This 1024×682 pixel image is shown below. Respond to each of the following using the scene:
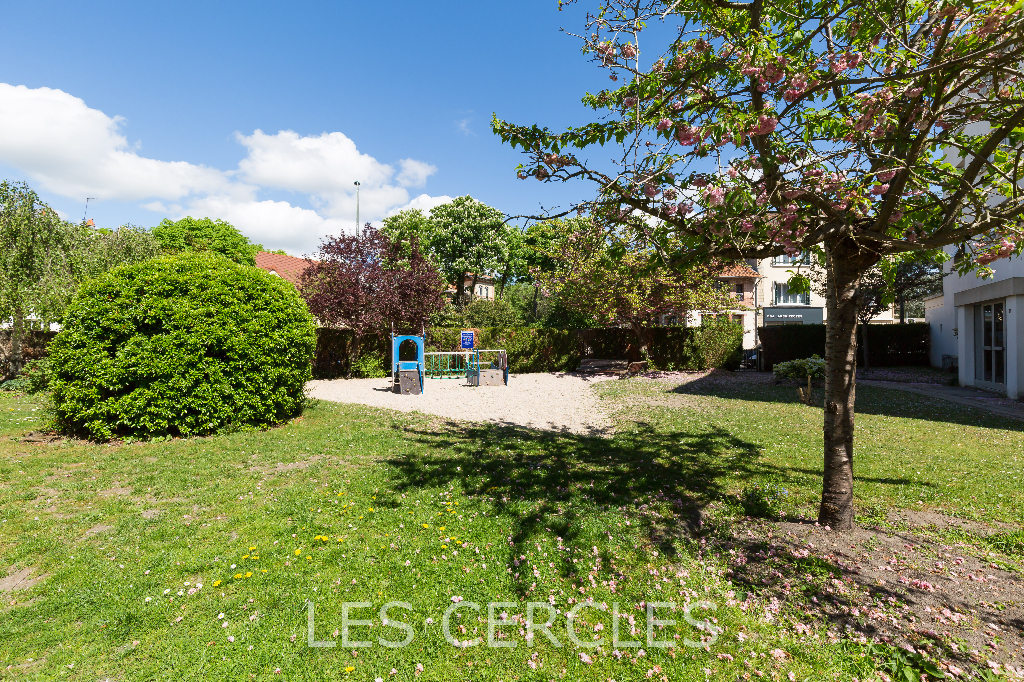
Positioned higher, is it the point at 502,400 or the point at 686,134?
the point at 686,134

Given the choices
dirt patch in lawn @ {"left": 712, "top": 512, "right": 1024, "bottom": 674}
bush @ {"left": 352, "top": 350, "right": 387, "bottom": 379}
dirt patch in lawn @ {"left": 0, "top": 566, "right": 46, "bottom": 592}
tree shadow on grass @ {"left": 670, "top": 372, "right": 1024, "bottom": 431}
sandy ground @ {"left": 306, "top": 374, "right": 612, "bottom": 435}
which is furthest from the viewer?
bush @ {"left": 352, "top": 350, "right": 387, "bottom": 379}

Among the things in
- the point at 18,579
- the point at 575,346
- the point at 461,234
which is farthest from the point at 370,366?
the point at 461,234

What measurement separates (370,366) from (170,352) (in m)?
12.2

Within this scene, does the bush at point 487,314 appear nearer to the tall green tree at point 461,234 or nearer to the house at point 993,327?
the tall green tree at point 461,234

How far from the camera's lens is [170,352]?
7820 millimetres

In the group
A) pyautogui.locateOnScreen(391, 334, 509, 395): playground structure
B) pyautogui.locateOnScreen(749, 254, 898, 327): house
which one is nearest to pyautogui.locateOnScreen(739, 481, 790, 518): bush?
pyautogui.locateOnScreen(391, 334, 509, 395): playground structure

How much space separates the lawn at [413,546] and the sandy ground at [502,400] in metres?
2.48

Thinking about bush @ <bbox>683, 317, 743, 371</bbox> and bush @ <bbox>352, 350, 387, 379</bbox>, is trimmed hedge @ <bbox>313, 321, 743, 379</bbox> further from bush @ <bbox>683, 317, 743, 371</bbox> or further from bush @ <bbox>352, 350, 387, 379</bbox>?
bush @ <bbox>352, 350, 387, 379</bbox>

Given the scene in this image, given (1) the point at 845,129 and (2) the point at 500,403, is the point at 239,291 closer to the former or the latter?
(2) the point at 500,403

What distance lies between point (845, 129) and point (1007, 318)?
14.3 m

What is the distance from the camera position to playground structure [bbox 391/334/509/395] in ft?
50.2

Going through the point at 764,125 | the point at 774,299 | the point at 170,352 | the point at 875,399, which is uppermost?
the point at 774,299

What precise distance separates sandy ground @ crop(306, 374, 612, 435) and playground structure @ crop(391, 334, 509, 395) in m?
0.47

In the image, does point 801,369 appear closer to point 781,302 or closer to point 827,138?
point 827,138
